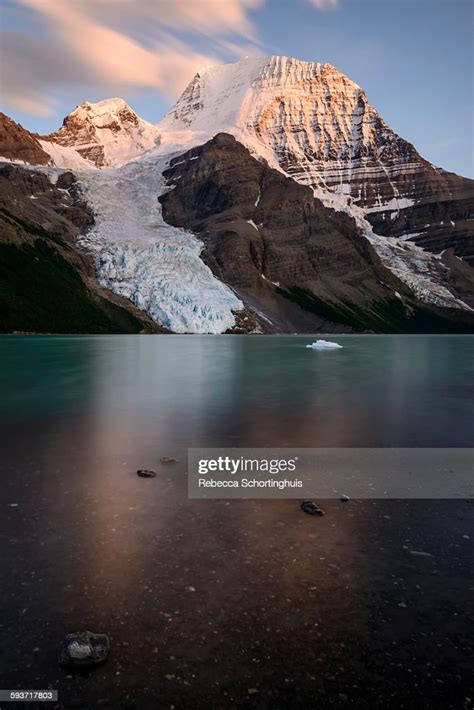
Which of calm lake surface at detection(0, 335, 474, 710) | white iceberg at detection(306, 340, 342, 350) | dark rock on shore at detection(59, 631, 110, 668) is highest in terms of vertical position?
dark rock on shore at detection(59, 631, 110, 668)

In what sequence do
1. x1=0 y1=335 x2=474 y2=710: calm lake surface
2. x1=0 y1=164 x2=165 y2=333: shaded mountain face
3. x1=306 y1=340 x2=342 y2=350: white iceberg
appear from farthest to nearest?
x1=0 y1=164 x2=165 y2=333: shaded mountain face → x1=306 y1=340 x2=342 y2=350: white iceberg → x1=0 y1=335 x2=474 y2=710: calm lake surface

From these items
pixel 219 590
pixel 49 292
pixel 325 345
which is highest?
pixel 49 292

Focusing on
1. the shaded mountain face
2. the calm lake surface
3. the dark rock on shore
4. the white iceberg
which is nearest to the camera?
the calm lake surface

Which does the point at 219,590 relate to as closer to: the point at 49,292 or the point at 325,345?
the point at 325,345

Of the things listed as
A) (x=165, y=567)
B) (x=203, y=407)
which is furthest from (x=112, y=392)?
(x=165, y=567)

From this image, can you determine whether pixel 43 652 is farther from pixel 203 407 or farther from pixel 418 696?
pixel 203 407

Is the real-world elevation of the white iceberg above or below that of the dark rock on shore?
below

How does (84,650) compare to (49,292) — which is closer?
(84,650)

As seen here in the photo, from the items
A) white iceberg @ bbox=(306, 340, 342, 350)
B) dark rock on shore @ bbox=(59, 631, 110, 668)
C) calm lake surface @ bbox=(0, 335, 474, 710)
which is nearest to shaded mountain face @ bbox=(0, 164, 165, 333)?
white iceberg @ bbox=(306, 340, 342, 350)

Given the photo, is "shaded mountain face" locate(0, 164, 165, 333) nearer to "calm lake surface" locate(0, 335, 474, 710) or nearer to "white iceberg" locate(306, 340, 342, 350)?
"white iceberg" locate(306, 340, 342, 350)

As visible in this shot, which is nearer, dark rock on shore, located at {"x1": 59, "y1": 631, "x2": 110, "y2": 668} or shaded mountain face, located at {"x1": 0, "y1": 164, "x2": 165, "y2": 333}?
dark rock on shore, located at {"x1": 59, "y1": 631, "x2": 110, "y2": 668}

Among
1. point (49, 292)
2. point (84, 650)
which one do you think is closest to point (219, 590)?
point (84, 650)
